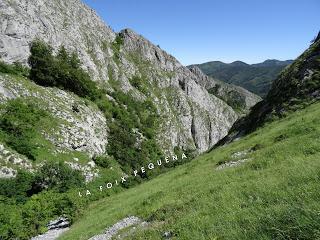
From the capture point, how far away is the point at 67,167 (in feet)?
225

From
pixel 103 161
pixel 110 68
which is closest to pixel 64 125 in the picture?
pixel 103 161

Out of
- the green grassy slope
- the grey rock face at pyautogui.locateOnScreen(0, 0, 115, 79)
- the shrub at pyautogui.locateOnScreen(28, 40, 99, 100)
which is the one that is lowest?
the green grassy slope

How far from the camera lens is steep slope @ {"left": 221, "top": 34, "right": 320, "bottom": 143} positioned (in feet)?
169

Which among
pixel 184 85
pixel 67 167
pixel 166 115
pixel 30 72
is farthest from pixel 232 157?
pixel 184 85

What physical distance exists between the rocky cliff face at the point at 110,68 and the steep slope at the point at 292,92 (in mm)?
37729

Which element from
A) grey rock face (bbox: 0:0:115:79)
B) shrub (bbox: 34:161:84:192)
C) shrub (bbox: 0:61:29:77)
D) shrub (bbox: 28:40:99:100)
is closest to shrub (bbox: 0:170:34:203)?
shrub (bbox: 34:161:84:192)

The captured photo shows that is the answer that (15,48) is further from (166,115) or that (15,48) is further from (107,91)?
(166,115)

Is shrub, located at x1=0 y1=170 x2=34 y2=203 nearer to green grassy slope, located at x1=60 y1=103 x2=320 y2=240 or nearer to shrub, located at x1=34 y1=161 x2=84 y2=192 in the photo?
shrub, located at x1=34 y1=161 x2=84 y2=192

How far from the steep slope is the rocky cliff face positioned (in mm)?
37729

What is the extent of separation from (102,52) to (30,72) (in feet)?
144

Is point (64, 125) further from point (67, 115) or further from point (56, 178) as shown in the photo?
point (56, 178)

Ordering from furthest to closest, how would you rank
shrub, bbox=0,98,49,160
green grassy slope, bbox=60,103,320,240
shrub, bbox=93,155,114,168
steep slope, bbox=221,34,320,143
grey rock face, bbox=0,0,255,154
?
1. grey rock face, bbox=0,0,255,154
2. shrub, bbox=93,155,114,168
3. shrub, bbox=0,98,49,160
4. steep slope, bbox=221,34,320,143
5. green grassy slope, bbox=60,103,320,240

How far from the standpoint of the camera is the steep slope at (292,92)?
169 ft

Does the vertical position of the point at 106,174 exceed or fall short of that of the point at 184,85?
it falls short
